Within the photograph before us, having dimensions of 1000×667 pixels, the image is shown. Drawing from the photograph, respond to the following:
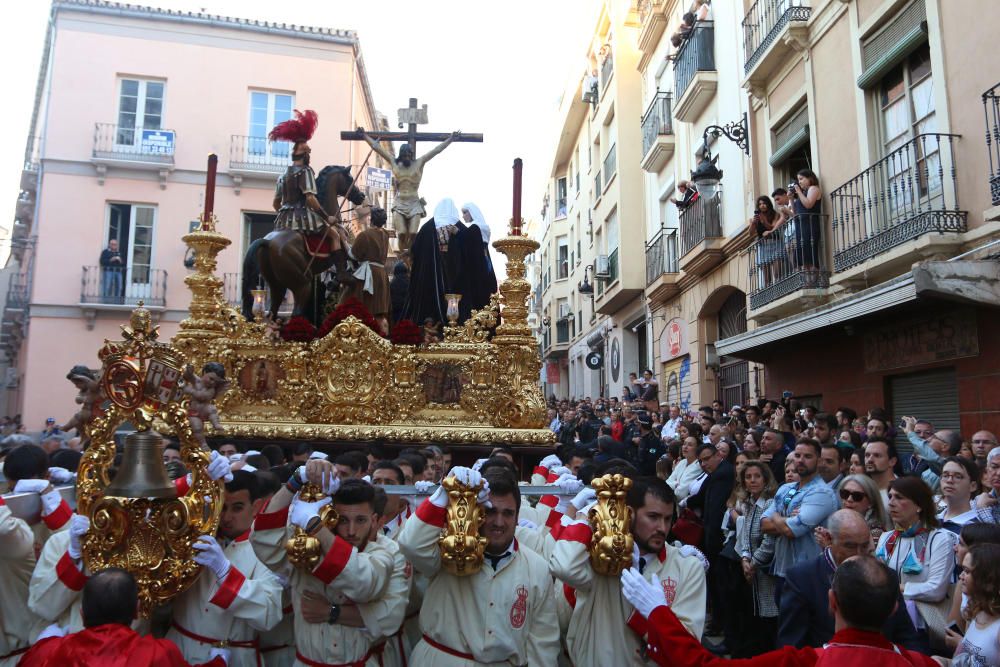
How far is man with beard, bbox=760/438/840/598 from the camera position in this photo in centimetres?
489

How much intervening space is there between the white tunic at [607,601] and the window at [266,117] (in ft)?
58.8

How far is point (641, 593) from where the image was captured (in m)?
2.93

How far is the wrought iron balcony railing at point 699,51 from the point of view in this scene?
1491 cm

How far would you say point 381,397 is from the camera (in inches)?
280

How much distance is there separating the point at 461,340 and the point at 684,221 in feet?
31.4

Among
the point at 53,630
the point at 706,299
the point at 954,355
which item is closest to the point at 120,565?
the point at 53,630

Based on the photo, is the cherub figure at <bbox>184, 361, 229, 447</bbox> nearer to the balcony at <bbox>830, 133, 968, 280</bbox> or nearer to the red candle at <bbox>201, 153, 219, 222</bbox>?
the red candle at <bbox>201, 153, 219, 222</bbox>

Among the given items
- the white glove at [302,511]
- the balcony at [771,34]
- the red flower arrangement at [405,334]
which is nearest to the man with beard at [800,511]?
the white glove at [302,511]

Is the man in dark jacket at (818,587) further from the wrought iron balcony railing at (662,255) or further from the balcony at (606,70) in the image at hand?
the balcony at (606,70)

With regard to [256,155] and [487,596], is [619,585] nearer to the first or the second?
[487,596]

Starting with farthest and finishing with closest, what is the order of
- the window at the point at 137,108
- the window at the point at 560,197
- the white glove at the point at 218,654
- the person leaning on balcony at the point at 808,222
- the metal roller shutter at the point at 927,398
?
the window at the point at 560,197, the window at the point at 137,108, the person leaning on balcony at the point at 808,222, the metal roller shutter at the point at 927,398, the white glove at the point at 218,654

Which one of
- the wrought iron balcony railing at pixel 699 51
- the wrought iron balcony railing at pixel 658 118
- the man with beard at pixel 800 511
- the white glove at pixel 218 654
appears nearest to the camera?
the white glove at pixel 218 654

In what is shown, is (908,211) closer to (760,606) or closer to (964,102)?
(964,102)

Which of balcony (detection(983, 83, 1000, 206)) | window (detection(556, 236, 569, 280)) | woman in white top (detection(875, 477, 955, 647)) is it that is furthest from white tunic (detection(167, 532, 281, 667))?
window (detection(556, 236, 569, 280))
